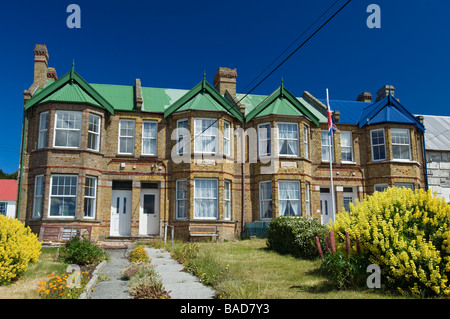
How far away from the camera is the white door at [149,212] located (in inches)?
878

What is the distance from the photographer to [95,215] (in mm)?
20922

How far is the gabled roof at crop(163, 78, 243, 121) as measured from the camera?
22656 millimetres

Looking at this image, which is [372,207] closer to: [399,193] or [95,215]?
[399,193]

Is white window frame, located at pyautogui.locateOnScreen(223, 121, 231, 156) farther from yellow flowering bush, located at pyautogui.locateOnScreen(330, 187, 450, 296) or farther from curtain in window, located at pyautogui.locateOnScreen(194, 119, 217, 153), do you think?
yellow flowering bush, located at pyautogui.locateOnScreen(330, 187, 450, 296)

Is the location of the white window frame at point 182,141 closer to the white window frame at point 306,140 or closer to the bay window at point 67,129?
the bay window at point 67,129

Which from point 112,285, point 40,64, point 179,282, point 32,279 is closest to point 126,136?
point 40,64

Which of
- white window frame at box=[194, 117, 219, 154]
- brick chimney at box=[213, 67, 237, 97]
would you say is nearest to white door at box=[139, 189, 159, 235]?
white window frame at box=[194, 117, 219, 154]

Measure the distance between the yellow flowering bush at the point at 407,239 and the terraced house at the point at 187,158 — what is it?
11.9 metres

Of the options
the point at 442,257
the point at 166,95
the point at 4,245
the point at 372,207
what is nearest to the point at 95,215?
the point at 166,95

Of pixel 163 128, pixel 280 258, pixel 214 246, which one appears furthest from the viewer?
pixel 163 128

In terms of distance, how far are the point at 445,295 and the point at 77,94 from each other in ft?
59.9

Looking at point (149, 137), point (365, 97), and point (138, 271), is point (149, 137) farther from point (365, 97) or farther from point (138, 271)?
point (365, 97)

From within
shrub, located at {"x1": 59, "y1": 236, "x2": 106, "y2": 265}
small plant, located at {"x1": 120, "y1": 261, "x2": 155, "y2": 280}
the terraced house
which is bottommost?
small plant, located at {"x1": 120, "y1": 261, "x2": 155, "y2": 280}

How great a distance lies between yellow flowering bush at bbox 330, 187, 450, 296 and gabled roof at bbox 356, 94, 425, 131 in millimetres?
14967
